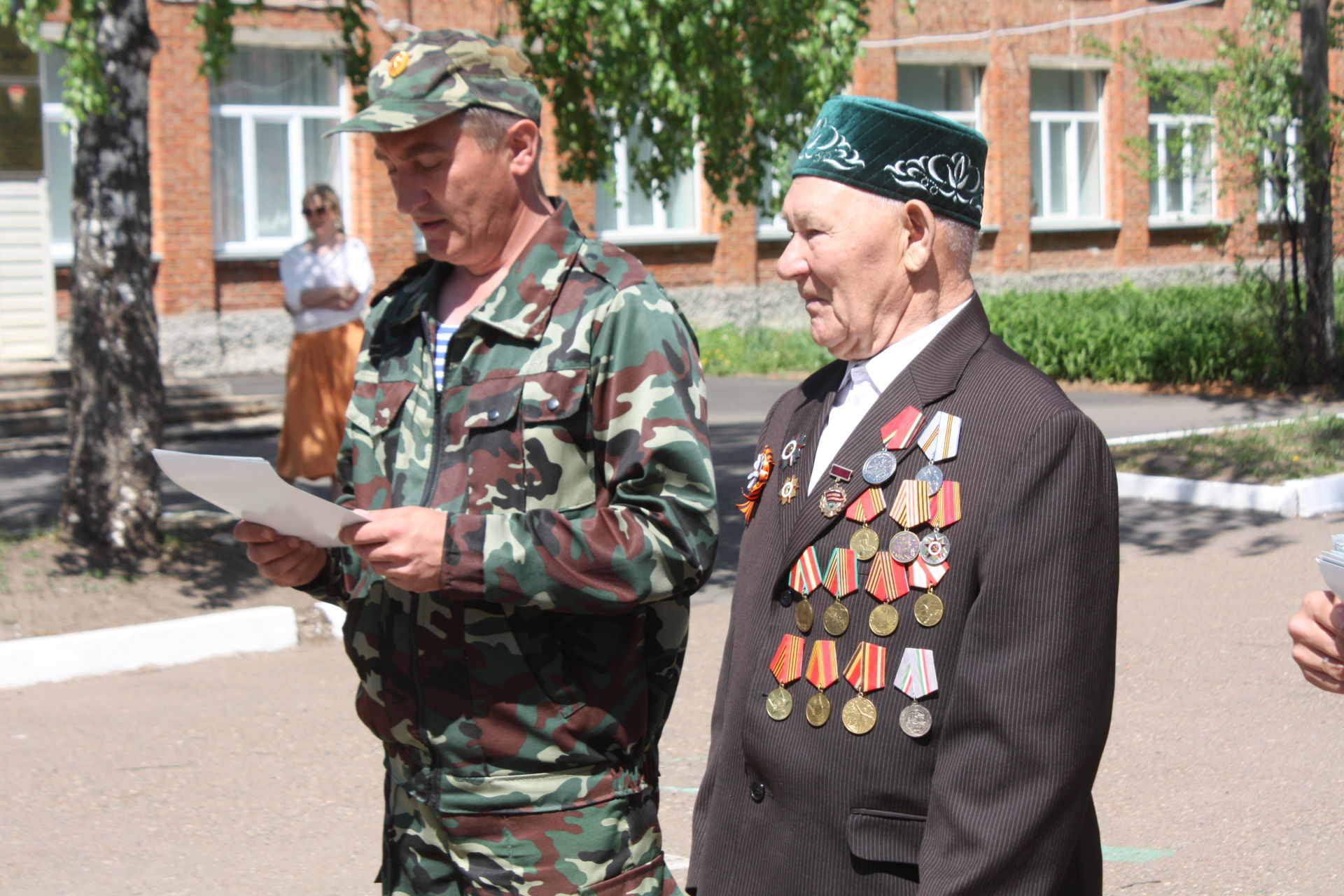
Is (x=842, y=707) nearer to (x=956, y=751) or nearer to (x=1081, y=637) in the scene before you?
(x=956, y=751)

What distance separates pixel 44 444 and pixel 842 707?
12.6m

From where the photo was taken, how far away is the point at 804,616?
209 centimetres

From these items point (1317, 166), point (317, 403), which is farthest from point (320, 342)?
point (1317, 166)

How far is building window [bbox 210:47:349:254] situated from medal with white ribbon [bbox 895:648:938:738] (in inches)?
708

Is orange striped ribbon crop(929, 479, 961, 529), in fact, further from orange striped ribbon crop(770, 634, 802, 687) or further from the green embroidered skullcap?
the green embroidered skullcap

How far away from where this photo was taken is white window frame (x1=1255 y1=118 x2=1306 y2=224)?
1520 centimetres

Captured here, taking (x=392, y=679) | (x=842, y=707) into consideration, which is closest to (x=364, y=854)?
(x=392, y=679)

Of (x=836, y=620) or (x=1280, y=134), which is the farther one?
(x=1280, y=134)

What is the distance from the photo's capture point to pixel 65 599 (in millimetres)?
7145

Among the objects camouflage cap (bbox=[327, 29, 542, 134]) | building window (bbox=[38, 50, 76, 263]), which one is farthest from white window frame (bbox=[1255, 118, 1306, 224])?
camouflage cap (bbox=[327, 29, 542, 134])

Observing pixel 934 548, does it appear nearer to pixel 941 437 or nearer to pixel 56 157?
pixel 941 437

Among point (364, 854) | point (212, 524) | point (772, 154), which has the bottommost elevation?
point (364, 854)

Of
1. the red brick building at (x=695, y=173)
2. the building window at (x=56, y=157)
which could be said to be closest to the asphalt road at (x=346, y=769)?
the red brick building at (x=695, y=173)

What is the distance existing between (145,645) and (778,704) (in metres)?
5.21
